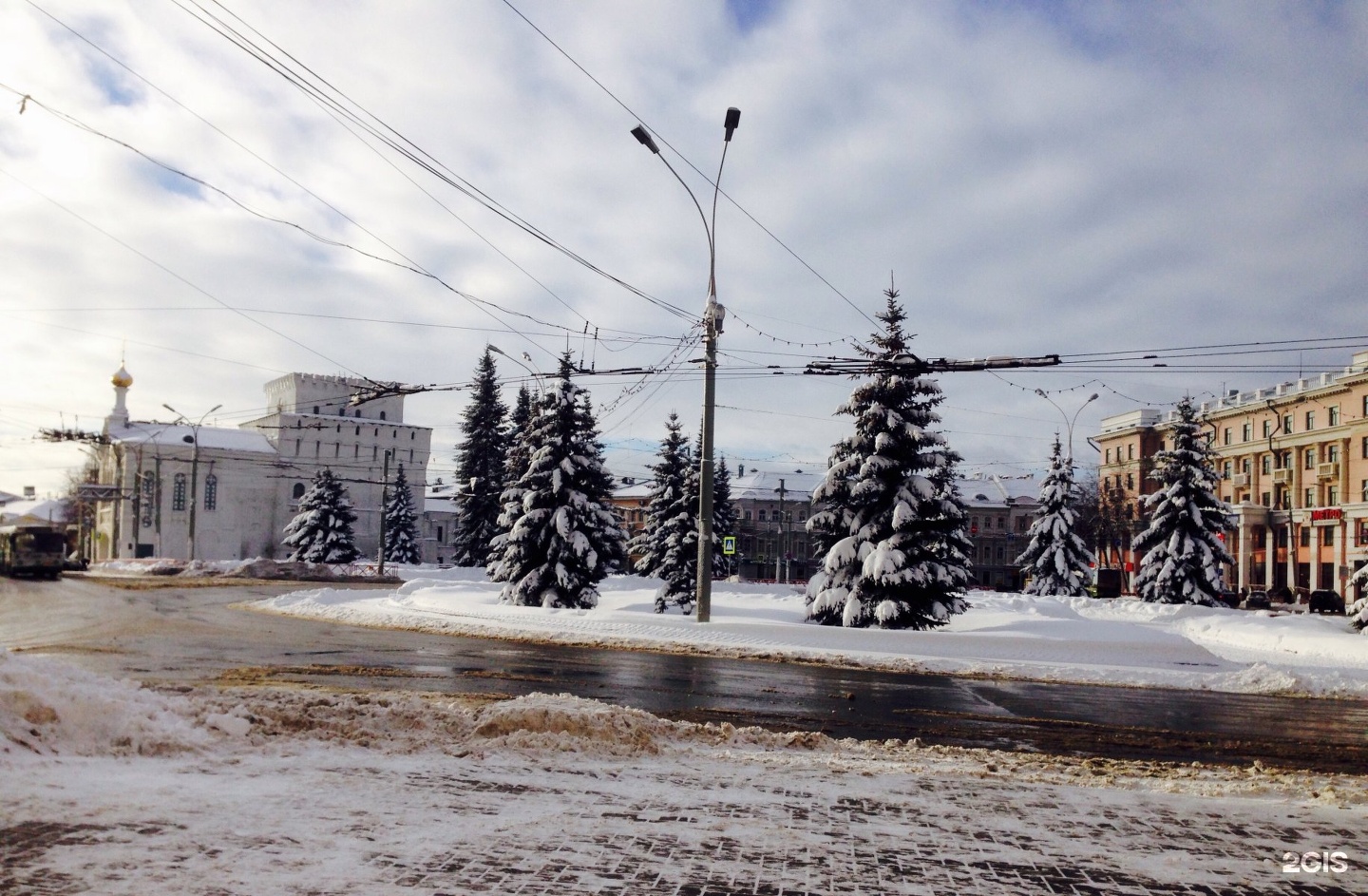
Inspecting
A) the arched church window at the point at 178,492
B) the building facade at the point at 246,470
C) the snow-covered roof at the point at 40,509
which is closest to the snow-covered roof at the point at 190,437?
the building facade at the point at 246,470

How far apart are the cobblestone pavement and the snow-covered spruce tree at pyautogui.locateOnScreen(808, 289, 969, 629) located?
16834mm

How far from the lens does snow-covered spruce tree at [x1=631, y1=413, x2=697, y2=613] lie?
39094 mm

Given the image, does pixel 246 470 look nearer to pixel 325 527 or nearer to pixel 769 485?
pixel 325 527

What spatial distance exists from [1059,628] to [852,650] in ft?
17.5

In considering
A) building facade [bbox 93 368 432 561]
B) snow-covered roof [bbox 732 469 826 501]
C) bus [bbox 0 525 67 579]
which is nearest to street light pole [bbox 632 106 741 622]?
bus [bbox 0 525 67 579]

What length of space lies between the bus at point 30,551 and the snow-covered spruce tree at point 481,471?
2004 centimetres

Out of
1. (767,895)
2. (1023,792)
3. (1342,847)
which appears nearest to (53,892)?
(767,895)

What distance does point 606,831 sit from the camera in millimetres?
5867

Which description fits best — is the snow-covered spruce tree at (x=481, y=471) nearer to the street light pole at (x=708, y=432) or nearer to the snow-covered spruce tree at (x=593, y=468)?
the snow-covered spruce tree at (x=593, y=468)

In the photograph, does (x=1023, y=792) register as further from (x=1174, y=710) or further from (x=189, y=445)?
(x=189, y=445)

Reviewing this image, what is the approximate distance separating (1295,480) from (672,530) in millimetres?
51388

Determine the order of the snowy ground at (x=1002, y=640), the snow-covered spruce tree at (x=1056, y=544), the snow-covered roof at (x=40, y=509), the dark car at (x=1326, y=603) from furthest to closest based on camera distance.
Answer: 1. the snow-covered roof at (x=40, y=509)
2. the snow-covered spruce tree at (x=1056, y=544)
3. the dark car at (x=1326, y=603)
4. the snowy ground at (x=1002, y=640)

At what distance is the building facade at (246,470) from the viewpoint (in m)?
91.3

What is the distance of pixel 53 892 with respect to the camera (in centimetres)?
445
